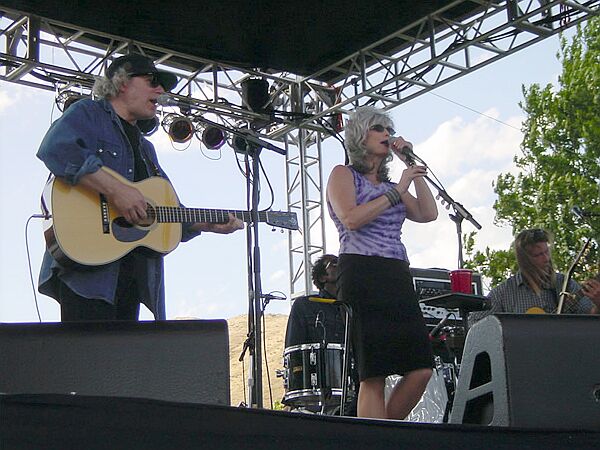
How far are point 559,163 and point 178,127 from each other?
10581 millimetres

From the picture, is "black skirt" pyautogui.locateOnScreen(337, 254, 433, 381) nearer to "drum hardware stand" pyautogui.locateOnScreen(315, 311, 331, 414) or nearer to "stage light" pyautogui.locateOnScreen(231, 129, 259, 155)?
"stage light" pyautogui.locateOnScreen(231, 129, 259, 155)

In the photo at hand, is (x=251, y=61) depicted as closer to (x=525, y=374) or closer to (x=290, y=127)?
(x=290, y=127)

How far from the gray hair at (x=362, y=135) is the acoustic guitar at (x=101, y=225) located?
2.57 ft

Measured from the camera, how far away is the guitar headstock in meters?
5.22

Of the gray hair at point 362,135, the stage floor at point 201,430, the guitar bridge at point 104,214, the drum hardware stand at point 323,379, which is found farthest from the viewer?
the drum hardware stand at point 323,379

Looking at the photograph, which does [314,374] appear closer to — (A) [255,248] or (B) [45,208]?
(A) [255,248]

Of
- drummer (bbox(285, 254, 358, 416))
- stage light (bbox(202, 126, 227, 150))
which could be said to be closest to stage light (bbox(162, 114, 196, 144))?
stage light (bbox(202, 126, 227, 150))

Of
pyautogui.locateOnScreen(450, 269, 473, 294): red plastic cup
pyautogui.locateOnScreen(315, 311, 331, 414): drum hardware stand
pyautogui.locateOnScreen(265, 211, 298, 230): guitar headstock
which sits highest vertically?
pyautogui.locateOnScreen(265, 211, 298, 230): guitar headstock

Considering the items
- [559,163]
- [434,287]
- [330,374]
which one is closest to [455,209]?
[434,287]

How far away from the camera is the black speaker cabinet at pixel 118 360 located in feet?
6.10

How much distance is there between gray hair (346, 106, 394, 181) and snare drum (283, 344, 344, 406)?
2.80 m

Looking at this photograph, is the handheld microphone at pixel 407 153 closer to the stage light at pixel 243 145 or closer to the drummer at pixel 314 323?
the stage light at pixel 243 145

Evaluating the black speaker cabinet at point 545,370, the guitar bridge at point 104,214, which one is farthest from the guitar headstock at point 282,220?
the black speaker cabinet at point 545,370

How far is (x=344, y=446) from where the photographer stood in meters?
1.39
